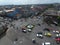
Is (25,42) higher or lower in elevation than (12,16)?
higher

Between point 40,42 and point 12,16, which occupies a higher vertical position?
point 40,42

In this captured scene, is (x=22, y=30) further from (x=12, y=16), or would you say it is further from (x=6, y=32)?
(x=12, y=16)

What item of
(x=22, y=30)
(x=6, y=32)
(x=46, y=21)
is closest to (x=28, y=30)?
(x=22, y=30)

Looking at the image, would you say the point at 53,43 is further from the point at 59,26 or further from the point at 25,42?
the point at 59,26

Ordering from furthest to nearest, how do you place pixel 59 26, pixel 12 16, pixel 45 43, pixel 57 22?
pixel 12 16 < pixel 57 22 < pixel 59 26 < pixel 45 43

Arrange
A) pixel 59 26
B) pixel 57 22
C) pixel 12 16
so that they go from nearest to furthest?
pixel 59 26
pixel 57 22
pixel 12 16

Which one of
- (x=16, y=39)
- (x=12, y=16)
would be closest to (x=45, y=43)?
(x=16, y=39)

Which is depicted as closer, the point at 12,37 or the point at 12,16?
the point at 12,37

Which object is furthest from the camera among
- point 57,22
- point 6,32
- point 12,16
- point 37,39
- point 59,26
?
point 12,16

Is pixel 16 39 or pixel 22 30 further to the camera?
pixel 22 30
